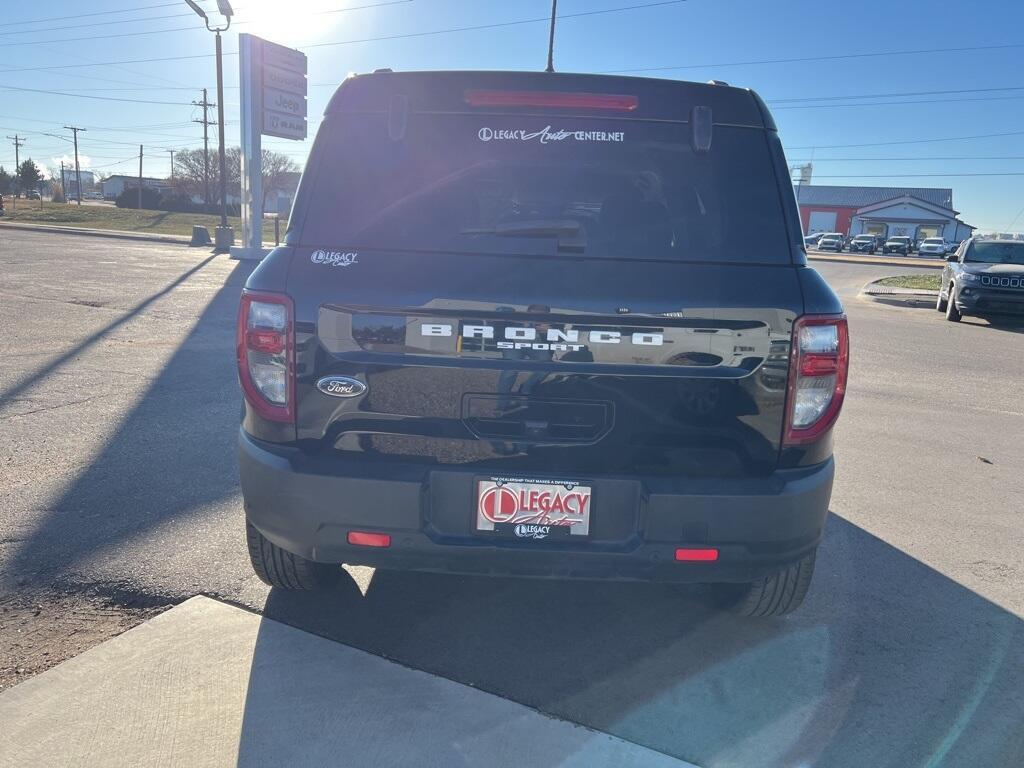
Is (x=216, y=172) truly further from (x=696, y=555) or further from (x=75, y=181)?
(x=696, y=555)

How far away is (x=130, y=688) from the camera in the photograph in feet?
8.68

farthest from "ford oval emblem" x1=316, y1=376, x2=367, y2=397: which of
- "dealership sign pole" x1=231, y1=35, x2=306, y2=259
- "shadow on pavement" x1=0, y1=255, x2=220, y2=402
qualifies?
"dealership sign pole" x1=231, y1=35, x2=306, y2=259

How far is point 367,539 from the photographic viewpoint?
8.33 feet

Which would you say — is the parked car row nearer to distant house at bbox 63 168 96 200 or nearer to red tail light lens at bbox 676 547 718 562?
red tail light lens at bbox 676 547 718 562

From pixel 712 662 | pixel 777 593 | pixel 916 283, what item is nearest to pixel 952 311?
pixel 916 283

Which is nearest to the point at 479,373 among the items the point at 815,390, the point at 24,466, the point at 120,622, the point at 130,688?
the point at 815,390

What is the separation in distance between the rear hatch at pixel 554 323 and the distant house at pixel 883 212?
8362cm

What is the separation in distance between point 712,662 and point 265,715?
1589 mm

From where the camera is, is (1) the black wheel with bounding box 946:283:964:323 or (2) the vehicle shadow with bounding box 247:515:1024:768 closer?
(2) the vehicle shadow with bounding box 247:515:1024:768

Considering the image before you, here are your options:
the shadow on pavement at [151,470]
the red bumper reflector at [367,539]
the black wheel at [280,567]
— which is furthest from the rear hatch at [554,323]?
the shadow on pavement at [151,470]

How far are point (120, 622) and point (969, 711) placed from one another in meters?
3.08

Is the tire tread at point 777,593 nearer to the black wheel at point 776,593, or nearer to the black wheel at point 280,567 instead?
the black wheel at point 776,593

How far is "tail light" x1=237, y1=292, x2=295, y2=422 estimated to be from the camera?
→ 2.53 metres

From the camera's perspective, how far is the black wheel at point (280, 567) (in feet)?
9.85
